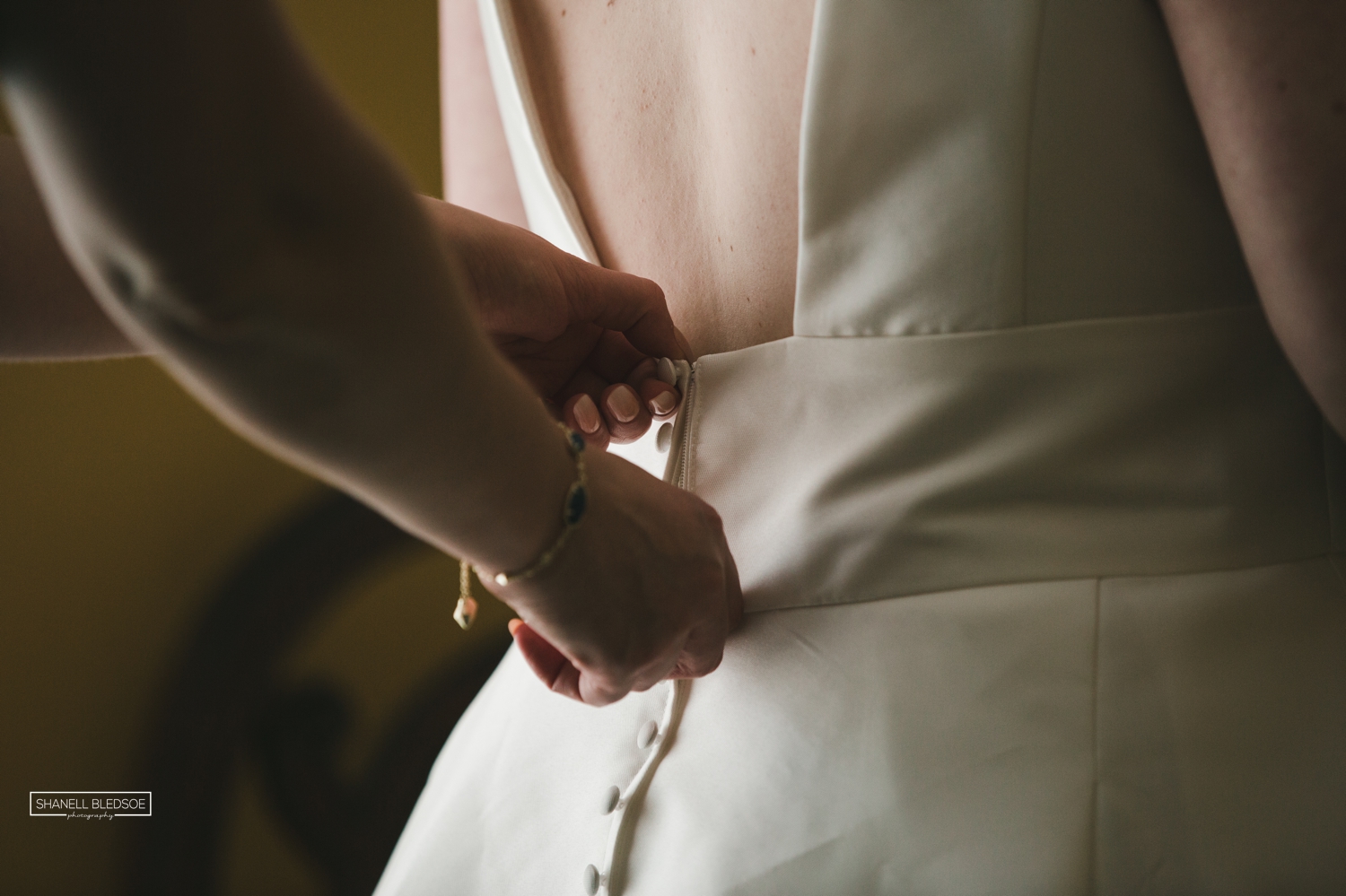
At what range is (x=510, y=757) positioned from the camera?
649 millimetres

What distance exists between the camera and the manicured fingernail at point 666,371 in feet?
2.01

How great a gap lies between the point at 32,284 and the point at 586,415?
0.33 metres

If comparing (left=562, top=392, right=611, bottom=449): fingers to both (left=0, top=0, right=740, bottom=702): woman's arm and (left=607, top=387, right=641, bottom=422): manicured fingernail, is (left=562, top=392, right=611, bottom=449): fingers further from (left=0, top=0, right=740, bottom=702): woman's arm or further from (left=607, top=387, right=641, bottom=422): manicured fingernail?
(left=0, top=0, right=740, bottom=702): woman's arm

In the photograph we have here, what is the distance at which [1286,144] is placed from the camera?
415mm

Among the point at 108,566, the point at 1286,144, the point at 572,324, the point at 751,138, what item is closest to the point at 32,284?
the point at 572,324

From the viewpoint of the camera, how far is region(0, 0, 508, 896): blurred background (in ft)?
4.43

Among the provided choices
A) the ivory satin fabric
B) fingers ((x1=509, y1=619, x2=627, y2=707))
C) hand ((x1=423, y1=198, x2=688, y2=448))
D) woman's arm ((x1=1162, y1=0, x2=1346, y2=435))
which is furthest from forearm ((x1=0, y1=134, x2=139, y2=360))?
woman's arm ((x1=1162, y1=0, x2=1346, y2=435))

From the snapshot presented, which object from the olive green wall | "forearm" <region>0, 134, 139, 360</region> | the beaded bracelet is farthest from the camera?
the olive green wall

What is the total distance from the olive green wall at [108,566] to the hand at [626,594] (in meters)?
1.10

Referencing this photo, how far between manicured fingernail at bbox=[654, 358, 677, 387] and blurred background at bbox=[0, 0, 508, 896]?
1072 millimetres

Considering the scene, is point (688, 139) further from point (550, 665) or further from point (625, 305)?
point (550, 665)

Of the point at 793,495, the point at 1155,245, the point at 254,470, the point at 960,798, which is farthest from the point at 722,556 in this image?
the point at 254,470

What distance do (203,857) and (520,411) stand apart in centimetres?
144

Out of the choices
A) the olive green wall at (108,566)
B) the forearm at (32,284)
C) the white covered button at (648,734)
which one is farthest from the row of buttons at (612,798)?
the olive green wall at (108,566)
